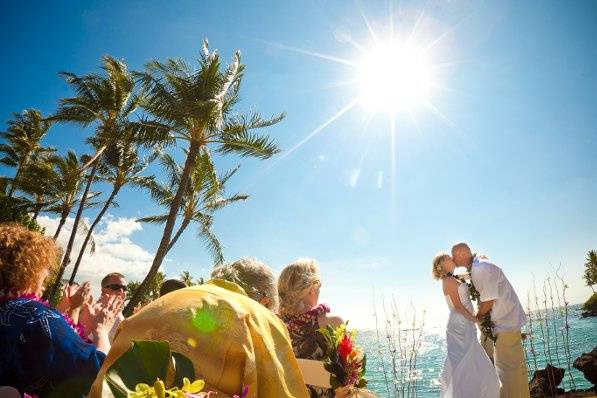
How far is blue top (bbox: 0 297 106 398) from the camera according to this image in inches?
69.9

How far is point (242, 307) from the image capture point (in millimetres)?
934

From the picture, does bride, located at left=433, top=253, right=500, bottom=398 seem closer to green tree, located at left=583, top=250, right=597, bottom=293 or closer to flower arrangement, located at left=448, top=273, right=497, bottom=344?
flower arrangement, located at left=448, top=273, right=497, bottom=344

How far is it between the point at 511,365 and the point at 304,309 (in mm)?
4046

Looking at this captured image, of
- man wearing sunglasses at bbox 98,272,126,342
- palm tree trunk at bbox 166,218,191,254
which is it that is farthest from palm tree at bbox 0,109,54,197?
man wearing sunglasses at bbox 98,272,126,342

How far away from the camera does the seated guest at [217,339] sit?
0.85 m

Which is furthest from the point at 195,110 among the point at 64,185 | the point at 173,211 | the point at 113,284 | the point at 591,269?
the point at 591,269

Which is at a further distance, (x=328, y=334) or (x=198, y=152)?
(x=198, y=152)

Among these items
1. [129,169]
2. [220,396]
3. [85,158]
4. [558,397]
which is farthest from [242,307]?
[85,158]

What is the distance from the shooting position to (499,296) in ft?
18.3

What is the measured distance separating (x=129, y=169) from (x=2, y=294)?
68.6ft

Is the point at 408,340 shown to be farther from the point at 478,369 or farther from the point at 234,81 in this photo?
the point at 234,81

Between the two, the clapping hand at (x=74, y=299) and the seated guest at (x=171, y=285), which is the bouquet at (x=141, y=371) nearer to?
the clapping hand at (x=74, y=299)

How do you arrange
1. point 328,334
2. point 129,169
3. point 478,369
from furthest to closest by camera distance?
point 129,169, point 478,369, point 328,334

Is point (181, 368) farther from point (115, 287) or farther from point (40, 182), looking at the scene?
point (40, 182)
